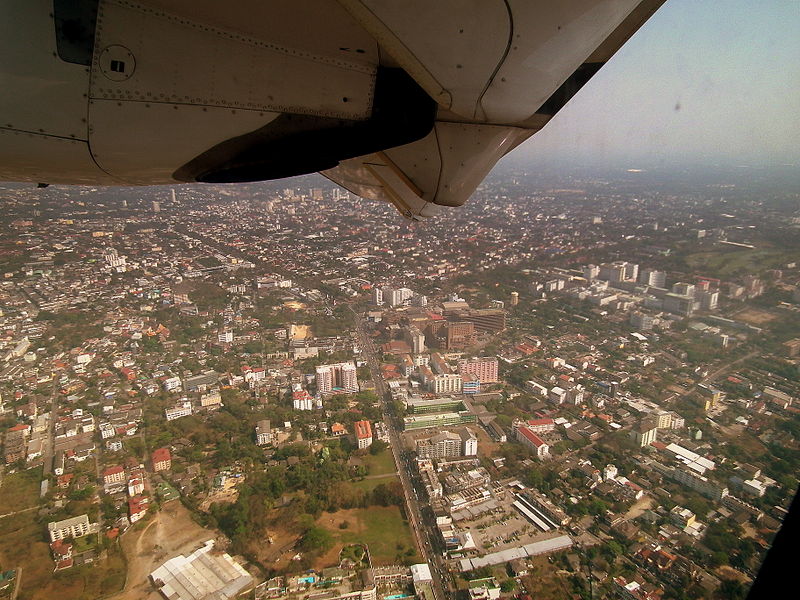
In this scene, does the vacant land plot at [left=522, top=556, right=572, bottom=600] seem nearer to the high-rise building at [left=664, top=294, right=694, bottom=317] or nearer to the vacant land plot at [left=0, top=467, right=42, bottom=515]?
the vacant land plot at [left=0, top=467, right=42, bottom=515]

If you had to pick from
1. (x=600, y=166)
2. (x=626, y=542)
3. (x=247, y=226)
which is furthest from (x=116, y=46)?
(x=600, y=166)

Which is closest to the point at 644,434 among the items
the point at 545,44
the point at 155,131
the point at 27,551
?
the point at 545,44

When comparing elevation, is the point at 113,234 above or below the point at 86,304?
above

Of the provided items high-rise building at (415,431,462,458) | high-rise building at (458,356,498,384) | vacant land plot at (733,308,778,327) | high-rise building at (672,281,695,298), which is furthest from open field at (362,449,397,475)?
high-rise building at (672,281,695,298)

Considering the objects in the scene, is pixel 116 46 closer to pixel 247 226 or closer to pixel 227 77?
pixel 227 77

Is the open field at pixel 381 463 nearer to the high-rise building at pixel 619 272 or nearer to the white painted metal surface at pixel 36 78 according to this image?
the white painted metal surface at pixel 36 78

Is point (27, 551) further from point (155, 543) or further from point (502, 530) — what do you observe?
point (502, 530)
